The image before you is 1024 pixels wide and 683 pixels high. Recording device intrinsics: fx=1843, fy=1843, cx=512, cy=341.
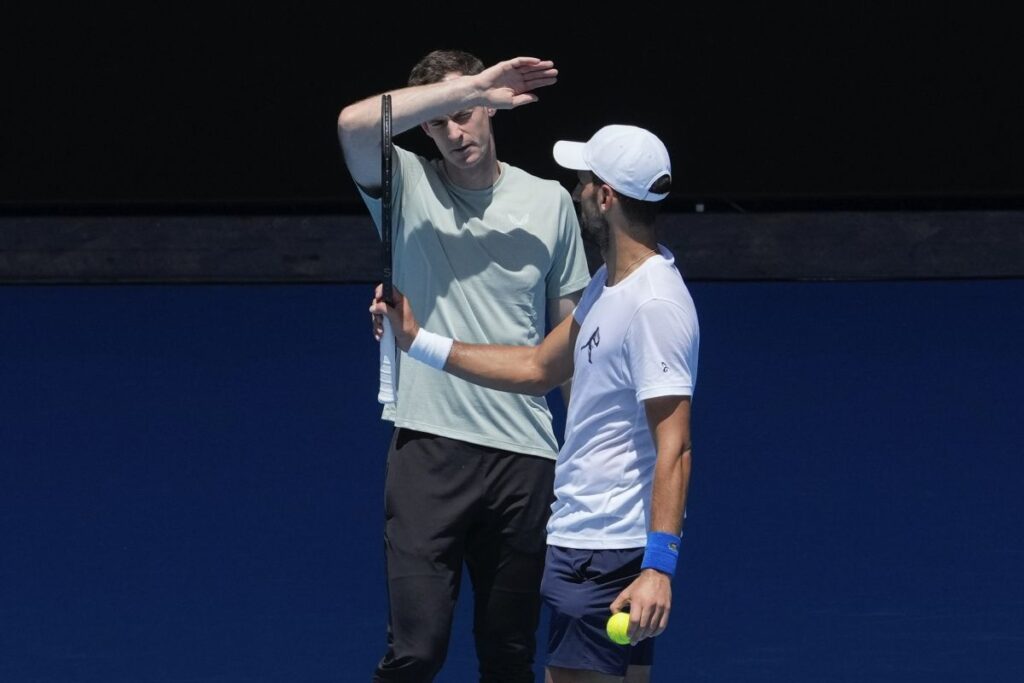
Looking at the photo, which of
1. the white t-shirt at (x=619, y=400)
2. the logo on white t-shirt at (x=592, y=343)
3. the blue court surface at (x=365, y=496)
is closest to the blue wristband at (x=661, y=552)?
the white t-shirt at (x=619, y=400)

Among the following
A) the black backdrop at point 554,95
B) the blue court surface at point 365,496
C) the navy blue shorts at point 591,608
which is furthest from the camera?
the black backdrop at point 554,95

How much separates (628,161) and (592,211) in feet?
0.55

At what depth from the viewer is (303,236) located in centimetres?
1212

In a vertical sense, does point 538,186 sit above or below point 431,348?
above

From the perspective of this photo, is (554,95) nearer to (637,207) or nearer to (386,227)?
(386,227)

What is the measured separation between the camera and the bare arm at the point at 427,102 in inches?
151

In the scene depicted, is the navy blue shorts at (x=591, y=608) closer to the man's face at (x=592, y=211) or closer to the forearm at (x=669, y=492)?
the forearm at (x=669, y=492)

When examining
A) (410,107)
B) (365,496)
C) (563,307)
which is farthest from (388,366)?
(365,496)

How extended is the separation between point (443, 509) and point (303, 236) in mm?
8269

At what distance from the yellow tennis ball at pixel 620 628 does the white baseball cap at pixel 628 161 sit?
0.80 metres

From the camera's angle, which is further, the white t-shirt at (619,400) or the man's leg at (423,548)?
the man's leg at (423,548)

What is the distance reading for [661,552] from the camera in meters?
3.31

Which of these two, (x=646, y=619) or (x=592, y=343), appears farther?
(x=592, y=343)

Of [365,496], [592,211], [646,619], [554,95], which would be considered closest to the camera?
[646,619]
